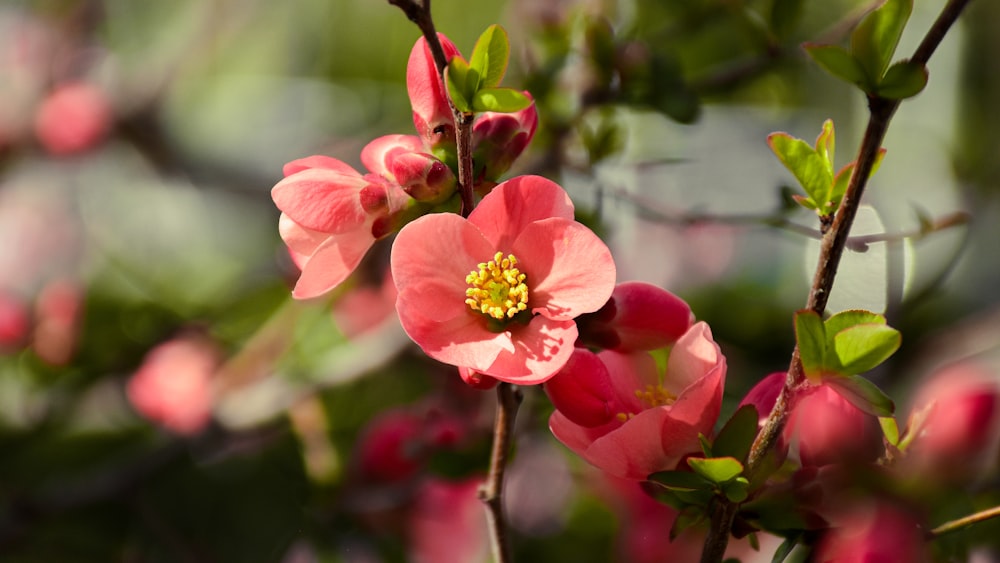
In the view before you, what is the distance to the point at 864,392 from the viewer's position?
252 mm

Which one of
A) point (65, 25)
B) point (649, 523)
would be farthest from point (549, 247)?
point (65, 25)

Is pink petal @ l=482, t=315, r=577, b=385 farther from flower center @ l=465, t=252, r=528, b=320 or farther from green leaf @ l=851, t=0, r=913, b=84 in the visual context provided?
green leaf @ l=851, t=0, r=913, b=84

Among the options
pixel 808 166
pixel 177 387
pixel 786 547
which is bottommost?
pixel 177 387

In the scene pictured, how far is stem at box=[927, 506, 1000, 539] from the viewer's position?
27 cm

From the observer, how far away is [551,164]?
652 mm

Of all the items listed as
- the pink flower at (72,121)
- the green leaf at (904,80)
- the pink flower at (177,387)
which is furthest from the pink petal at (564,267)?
the pink flower at (72,121)

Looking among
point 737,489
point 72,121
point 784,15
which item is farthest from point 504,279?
point 72,121

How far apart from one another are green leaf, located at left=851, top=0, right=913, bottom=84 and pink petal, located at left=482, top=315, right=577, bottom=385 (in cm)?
12

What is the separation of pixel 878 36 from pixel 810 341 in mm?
88

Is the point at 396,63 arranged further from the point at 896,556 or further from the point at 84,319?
the point at 896,556

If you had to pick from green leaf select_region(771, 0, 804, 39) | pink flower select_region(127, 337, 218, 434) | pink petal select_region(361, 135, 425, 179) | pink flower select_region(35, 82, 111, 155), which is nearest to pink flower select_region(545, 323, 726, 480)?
pink petal select_region(361, 135, 425, 179)

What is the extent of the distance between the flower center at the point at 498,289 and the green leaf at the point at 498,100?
57 mm

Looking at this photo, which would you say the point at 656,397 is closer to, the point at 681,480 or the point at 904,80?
the point at 681,480

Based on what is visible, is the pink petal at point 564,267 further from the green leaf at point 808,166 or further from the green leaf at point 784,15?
the green leaf at point 784,15
